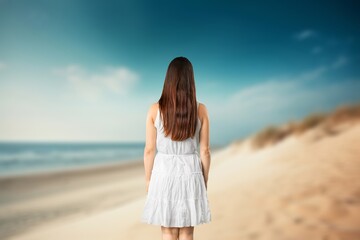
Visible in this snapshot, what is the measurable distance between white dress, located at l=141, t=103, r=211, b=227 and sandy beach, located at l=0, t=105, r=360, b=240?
1.01 m

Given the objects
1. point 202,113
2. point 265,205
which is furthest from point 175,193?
point 265,205

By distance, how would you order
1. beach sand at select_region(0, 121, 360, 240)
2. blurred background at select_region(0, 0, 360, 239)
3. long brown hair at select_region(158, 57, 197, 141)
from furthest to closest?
1. blurred background at select_region(0, 0, 360, 239)
2. beach sand at select_region(0, 121, 360, 240)
3. long brown hair at select_region(158, 57, 197, 141)

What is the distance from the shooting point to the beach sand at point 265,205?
97.1 inches

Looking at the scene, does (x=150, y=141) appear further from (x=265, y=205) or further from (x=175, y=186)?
(x=265, y=205)

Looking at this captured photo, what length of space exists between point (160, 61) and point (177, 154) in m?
6.44

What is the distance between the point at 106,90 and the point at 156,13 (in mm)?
3934

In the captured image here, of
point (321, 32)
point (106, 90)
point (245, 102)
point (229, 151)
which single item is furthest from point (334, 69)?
point (106, 90)

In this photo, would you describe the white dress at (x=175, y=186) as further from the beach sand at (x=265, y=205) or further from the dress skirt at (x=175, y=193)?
the beach sand at (x=265, y=205)

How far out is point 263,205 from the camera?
9.25ft

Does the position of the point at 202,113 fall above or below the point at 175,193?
above

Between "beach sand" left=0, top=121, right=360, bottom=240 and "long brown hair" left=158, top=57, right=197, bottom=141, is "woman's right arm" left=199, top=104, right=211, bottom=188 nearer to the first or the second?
"long brown hair" left=158, top=57, right=197, bottom=141

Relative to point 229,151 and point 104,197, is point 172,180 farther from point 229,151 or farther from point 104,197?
point 229,151

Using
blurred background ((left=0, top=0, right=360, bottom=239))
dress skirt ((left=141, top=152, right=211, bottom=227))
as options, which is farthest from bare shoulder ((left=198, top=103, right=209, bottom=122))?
blurred background ((left=0, top=0, right=360, bottom=239))

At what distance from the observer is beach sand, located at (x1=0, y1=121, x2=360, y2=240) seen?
97.1 inches
